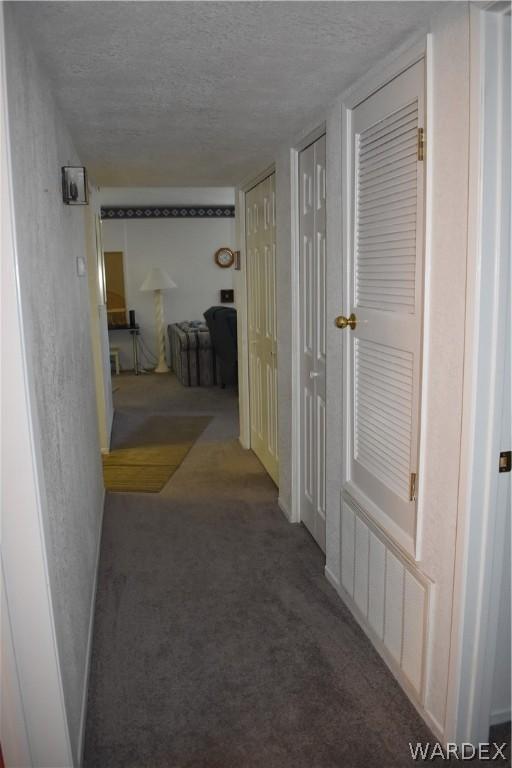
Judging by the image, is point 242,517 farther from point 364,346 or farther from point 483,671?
point 483,671

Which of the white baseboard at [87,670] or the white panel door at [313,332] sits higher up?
the white panel door at [313,332]

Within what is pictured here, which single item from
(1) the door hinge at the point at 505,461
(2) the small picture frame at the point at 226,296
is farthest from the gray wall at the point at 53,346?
(2) the small picture frame at the point at 226,296

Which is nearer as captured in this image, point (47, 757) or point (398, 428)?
point (47, 757)

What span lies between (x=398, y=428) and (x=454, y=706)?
0.82 metres

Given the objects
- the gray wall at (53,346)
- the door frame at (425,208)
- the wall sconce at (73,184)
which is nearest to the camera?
the gray wall at (53,346)

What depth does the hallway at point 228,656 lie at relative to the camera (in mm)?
1803

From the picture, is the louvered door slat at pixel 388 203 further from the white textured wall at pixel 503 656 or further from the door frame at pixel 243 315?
the door frame at pixel 243 315

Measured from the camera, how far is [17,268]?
4.39 ft

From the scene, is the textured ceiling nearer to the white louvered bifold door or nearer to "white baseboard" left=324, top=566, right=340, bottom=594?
the white louvered bifold door

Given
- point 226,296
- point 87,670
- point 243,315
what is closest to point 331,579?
point 87,670

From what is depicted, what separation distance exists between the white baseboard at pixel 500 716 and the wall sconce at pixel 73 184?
2.35 metres

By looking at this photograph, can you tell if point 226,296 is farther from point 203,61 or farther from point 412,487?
point 412,487

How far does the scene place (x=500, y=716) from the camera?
71.7 inches

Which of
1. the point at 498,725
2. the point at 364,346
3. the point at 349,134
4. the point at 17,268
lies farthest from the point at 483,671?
the point at 349,134
